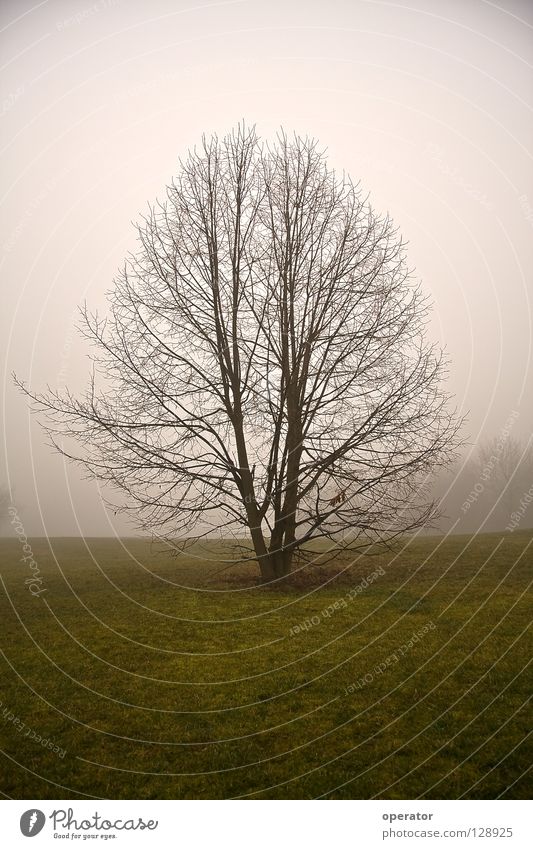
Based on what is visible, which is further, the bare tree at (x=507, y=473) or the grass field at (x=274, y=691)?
the bare tree at (x=507, y=473)

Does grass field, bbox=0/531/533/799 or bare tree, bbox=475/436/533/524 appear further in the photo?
bare tree, bbox=475/436/533/524

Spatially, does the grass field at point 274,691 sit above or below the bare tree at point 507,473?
below

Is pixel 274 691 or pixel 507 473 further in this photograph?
pixel 507 473

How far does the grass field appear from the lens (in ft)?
15.3

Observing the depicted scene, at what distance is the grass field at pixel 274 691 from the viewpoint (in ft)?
15.3

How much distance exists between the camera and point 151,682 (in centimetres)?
675

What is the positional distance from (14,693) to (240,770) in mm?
3871

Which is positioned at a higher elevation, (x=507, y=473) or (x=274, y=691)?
(x=507, y=473)

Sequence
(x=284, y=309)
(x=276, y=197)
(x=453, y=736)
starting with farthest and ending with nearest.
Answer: (x=276, y=197)
(x=284, y=309)
(x=453, y=736)

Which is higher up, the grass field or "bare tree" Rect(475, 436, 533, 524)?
"bare tree" Rect(475, 436, 533, 524)

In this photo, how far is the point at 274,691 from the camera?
20.8 ft

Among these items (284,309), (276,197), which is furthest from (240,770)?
(276,197)
